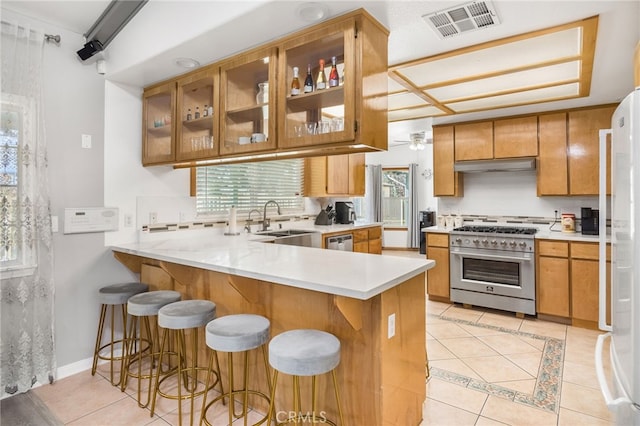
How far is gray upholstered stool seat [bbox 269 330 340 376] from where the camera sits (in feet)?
5.00

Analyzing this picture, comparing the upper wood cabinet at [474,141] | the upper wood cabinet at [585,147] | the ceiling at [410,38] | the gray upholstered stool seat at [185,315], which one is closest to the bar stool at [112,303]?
the gray upholstered stool seat at [185,315]

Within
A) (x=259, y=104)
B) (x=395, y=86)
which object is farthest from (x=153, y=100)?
(x=395, y=86)

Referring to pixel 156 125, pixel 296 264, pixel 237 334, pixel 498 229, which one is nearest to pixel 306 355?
pixel 237 334

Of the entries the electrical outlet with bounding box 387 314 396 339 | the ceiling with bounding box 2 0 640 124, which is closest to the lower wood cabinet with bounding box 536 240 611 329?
the ceiling with bounding box 2 0 640 124

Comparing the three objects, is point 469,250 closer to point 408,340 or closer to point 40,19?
point 408,340

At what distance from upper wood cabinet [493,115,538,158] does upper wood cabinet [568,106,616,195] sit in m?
0.36

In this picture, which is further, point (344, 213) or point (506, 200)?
point (344, 213)

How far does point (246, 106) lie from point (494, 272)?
3.37 meters

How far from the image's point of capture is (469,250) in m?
4.22

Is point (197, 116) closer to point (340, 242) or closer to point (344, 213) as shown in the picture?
point (340, 242)

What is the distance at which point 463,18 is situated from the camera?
199 cm

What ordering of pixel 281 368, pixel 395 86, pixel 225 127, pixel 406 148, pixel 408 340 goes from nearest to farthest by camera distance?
pixel 281 368
pixel 408 340
pixel 225 127
pixel 395 86
pixel 406 148

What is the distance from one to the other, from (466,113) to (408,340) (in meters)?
3.22

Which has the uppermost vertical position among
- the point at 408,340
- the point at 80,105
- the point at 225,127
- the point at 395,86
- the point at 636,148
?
the point at 395,86
